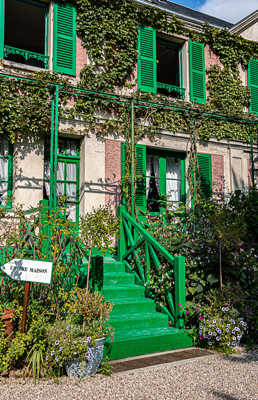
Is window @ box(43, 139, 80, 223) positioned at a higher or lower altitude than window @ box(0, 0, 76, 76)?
lower

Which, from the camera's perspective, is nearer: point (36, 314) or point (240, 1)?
point (36, 314)

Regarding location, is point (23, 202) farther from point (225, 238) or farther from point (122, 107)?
point (225, 238)

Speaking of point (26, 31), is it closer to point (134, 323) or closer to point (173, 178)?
point (173, 178)

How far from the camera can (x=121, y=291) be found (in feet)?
19.0

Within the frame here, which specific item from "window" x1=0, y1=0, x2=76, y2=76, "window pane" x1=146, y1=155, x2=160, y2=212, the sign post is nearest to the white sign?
the sign post

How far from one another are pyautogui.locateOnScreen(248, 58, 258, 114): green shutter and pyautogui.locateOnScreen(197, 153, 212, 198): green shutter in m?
2.02

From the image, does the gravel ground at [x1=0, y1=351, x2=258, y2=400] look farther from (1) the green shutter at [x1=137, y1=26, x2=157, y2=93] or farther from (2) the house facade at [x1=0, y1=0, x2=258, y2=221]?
(1) the green shutter at [x1=137, y1=26, x2=157, y2=93]

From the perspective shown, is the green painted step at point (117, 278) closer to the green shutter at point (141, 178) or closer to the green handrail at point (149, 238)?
the green handrail at point (149, 238)

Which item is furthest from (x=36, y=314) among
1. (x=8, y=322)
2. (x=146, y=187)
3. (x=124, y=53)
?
(x=124, y=53)

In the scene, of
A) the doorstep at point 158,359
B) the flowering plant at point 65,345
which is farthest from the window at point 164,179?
the flowering plant at point 65,345

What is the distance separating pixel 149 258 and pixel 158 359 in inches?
71.2

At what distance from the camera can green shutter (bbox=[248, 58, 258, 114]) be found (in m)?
10.0

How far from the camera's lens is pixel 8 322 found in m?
4.08

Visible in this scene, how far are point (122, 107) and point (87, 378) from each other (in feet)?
18.3
